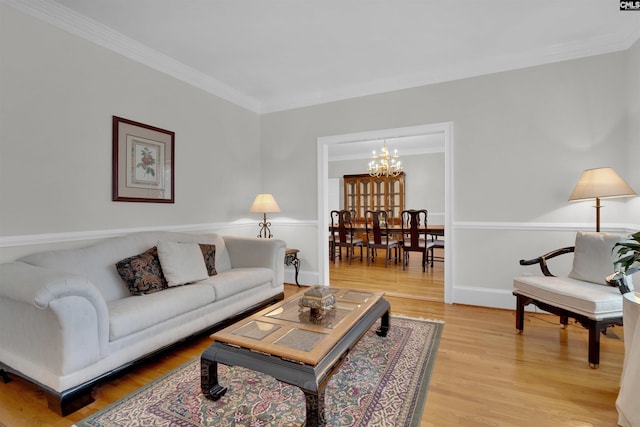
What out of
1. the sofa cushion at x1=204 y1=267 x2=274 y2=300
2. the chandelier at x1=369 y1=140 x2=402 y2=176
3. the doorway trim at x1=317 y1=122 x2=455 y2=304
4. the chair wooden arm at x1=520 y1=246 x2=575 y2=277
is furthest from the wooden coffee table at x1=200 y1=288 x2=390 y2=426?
the chandelier at x1=369 y1=140 x2=402 y2=176

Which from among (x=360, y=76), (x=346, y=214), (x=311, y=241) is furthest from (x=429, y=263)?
(x=360, y=76)

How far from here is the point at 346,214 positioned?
19.6ft

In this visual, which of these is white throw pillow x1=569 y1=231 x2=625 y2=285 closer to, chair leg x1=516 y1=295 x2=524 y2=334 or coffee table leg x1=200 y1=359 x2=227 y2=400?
chair leg x1=516 y1=295 x2=524 y2=334

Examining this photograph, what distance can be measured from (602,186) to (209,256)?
140 inches

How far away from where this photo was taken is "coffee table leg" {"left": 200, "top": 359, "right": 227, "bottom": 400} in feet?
5.69

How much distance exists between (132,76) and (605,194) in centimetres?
432

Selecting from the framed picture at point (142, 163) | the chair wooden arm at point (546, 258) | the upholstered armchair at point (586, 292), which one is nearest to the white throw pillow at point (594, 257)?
the upholstered armchair at point (586, 292)

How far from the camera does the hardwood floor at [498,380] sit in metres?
1.64

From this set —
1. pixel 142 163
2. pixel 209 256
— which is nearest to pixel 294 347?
pixel 209 256

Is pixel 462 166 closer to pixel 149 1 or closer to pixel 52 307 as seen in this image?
pixel 149 1

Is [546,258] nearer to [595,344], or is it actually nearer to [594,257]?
[594,257]

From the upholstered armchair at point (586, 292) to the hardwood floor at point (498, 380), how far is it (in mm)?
195

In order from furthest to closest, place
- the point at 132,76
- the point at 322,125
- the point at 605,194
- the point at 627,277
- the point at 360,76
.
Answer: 1. the point at 322,125
2. the point at 360,76
3. the point at 132,76
4. the point at 605,194
5. the point at 627,277

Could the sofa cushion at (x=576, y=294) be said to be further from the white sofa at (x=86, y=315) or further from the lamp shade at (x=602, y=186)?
the white sofa at (x=86, y=315)
